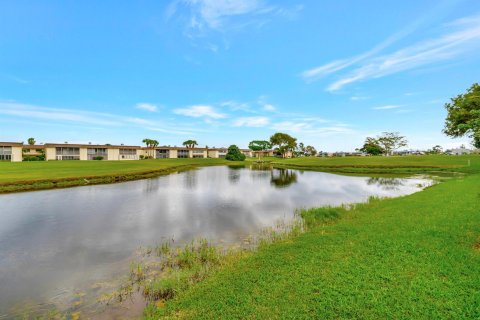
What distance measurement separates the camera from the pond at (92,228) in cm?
893

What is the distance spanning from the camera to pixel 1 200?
75.7 ft

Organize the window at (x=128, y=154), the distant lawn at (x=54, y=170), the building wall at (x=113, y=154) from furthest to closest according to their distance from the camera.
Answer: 1. the window at (x=128, y=154)
2. the building wall at (x=113, y=154)
3. the distant lawn at (x=54, y=170)

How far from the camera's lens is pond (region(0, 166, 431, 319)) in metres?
8.93

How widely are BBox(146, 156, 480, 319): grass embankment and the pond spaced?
14.5 feet

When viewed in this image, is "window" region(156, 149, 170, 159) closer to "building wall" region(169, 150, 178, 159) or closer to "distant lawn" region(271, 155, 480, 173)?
"building wall" region(169, 150, 178, 159)

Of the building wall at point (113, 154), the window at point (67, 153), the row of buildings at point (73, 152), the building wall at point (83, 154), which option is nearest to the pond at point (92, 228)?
the row of buildings at point (73, 152)

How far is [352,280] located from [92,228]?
15.7m

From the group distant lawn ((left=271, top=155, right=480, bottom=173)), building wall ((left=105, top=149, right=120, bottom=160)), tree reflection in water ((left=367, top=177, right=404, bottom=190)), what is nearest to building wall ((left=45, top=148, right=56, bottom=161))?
building wall ((left=105, top=149, right=120, bottom=160))

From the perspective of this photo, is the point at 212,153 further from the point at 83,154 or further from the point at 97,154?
the point at 83,154

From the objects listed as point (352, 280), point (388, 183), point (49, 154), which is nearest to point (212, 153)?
point (49, 154)

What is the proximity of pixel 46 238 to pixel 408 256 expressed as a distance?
18.2 meters

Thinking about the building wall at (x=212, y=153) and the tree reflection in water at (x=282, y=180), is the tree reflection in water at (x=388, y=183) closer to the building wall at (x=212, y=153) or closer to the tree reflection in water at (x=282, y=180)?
the tree reflection in water at (x=282, y=180)

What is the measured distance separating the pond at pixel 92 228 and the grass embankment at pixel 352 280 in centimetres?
442

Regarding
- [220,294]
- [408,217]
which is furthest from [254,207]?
[220,294]
